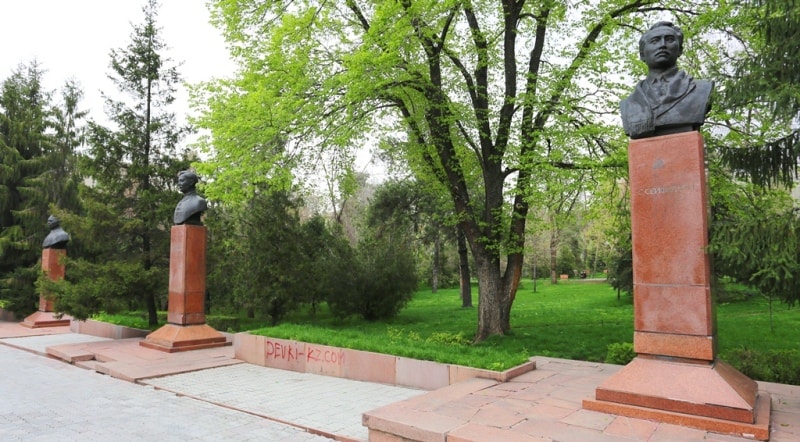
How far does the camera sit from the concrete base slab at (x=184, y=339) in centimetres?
1111

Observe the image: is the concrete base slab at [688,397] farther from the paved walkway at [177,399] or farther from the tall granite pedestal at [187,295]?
the tall granite pedestal at [187,295]

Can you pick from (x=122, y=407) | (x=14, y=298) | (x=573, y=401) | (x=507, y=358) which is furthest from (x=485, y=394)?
(x=14, y=298)

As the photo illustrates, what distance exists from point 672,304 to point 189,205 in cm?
1024

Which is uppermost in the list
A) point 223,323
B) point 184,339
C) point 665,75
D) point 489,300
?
point 665,75

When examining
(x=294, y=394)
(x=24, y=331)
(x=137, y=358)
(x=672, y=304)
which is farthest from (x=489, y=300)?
(x=24, y=331)

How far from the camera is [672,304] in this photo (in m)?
5.27

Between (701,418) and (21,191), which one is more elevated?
(21,191)

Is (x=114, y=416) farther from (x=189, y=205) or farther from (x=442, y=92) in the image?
(x=442, y=92)

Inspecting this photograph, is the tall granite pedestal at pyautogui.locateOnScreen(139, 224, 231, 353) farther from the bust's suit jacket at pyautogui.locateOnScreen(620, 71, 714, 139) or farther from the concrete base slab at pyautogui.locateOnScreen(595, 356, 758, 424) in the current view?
the bust's suit jacket at pyautogui.locateOnScreen(620, 71, 714, 139)

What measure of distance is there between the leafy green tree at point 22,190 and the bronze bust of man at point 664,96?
20.2 m

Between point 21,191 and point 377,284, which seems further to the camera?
point 21,191

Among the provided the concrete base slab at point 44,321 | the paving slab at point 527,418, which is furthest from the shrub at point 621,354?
the concrete base slab at point 44,321

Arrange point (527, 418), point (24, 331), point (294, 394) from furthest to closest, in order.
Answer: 1. point (24, 331)
2. point (294, 394)
3. point (527, 418)

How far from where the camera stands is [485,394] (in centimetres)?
601
